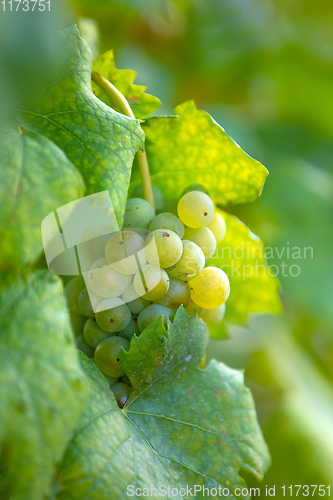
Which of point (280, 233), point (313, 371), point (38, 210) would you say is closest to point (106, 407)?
point (38, 210)

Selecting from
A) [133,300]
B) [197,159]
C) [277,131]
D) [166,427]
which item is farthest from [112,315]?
[277,131]

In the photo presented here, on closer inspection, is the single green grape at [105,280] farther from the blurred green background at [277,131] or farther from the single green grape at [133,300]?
the blurred green background at [277,131]

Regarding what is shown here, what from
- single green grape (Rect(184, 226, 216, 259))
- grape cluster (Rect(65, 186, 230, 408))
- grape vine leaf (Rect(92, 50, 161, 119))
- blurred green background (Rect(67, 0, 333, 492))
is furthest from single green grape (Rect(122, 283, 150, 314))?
blurred green background (Rect(67, 0, 333, 492))

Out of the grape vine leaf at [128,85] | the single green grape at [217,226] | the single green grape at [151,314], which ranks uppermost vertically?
the grape vine leaf at [128,85]

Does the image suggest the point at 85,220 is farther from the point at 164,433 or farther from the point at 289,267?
the point at 289,267

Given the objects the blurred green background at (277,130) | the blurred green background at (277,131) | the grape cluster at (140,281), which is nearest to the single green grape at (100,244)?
the grape cluster at (140,281)

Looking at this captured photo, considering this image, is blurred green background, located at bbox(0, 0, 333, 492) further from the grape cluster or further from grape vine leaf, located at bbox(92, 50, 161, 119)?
the grape cluster
